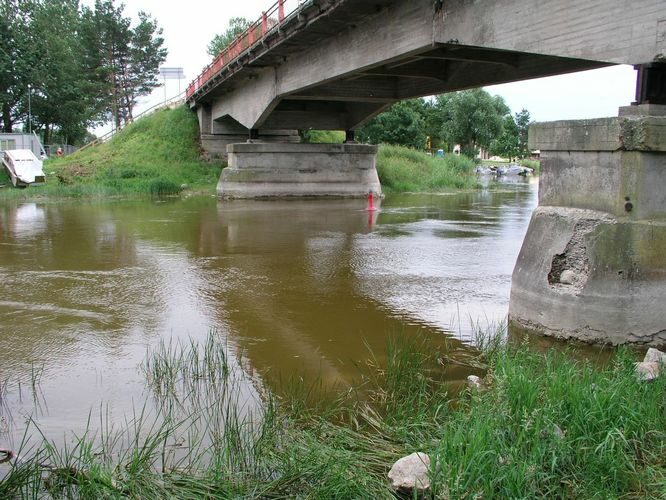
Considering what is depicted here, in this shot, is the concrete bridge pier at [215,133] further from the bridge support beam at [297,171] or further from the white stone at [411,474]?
the white stone at [411,474]

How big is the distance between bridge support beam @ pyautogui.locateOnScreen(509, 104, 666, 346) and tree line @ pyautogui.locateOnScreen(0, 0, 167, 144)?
167 feet

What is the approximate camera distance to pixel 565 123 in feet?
26.9

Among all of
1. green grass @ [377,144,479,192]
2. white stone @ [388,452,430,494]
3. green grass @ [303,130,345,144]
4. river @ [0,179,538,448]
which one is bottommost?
river @ [0,179,538,448]

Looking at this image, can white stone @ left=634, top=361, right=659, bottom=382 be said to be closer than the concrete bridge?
Yes

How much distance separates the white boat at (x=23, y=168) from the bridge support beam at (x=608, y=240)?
30.9 m

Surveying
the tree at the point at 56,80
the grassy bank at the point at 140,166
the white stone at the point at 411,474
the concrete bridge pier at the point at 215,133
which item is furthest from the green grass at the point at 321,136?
the white stone at the point at 411,474

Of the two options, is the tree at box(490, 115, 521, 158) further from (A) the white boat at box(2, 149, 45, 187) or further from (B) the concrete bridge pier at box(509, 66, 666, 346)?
(B) the concrete bridge pier at box(509, 66, 666, 346)

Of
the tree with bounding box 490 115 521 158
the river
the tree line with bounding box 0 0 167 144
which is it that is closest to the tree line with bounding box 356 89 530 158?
the tree line with bounding box 0 0 167 144

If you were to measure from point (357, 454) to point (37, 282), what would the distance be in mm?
8691

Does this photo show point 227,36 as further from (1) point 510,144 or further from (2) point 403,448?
(2) point 403,448

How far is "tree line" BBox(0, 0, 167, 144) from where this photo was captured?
169 feet

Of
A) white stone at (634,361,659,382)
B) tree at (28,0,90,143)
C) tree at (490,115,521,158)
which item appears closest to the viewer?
white stone at (634,361,659,382)

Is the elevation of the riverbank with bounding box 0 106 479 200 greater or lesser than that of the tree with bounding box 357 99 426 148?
lesser

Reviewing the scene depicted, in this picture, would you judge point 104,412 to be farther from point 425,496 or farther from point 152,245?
point 152,245
